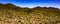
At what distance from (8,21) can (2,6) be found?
2.99 m

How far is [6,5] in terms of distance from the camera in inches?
460

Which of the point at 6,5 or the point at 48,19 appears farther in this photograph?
the point at 6,5

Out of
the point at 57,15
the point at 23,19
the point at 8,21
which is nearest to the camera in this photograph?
the point at 8,21

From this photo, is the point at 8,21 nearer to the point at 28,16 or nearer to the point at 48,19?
the point at 28,16

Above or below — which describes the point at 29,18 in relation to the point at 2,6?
below

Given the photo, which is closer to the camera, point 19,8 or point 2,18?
point 2,18

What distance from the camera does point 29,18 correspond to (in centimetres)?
974

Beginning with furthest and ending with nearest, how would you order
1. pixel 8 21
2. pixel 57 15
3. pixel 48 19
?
pixel 57 15
pixel 48 19
pixel 8 21

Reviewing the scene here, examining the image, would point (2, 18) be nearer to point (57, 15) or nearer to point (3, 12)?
point (3, 12)

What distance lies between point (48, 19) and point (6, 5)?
3605mm

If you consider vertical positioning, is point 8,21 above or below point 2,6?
below

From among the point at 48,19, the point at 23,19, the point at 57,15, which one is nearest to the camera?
the point at 23,19

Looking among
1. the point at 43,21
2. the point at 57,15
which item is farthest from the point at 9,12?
the point at 57,15

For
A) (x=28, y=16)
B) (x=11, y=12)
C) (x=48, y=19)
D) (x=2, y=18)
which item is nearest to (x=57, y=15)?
(x=48, y=19)
